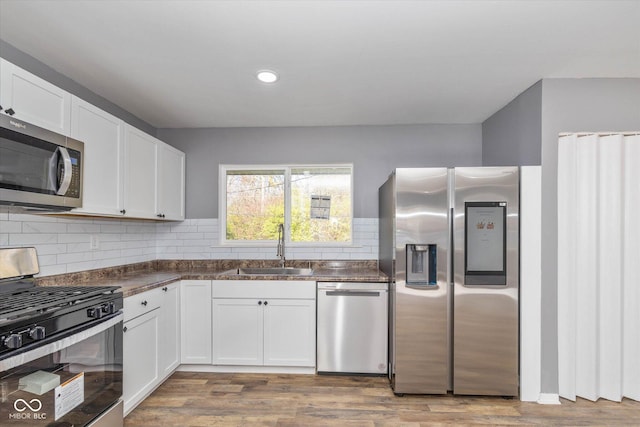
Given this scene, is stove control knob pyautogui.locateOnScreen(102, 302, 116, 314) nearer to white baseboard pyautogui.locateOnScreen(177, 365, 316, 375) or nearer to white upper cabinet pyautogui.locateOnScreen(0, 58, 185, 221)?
white upper cabinet pyautogui.locateOnScreen(0, 58, 185, 221)

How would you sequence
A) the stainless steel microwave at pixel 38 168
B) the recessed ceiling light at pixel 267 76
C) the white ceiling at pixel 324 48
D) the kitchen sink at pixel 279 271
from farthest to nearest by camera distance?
the kitchen sink at pixel 279 271, the recessed ceiling light at pixel 267 76, the white ceiling at pixel 324 48, the stainless steel microwave at pixel 38 168

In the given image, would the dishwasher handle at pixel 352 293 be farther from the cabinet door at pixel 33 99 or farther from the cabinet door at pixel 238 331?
the cabinet door at pixel 33 99

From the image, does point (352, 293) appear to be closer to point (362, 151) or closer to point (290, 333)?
point (290, 333)

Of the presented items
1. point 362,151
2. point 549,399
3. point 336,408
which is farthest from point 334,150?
point 549,399

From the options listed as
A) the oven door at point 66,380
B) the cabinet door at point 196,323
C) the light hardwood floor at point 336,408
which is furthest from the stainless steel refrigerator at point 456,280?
the oven door at point 66,380

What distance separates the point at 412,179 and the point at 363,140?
1.21 meters

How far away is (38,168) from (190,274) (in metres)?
1.62

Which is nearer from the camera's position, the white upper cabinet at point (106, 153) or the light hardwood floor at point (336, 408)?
the white upper cabinet at point (106, 153)

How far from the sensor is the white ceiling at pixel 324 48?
72.2 inches

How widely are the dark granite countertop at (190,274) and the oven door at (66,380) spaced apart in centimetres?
47

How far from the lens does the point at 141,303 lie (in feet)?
8.45

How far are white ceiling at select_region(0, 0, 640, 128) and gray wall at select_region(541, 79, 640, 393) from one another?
0.35ft

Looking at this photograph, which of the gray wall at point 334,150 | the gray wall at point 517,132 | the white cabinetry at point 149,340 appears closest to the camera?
the white cabinetry at point 149,340

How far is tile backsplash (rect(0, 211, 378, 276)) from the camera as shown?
2.39 meters
